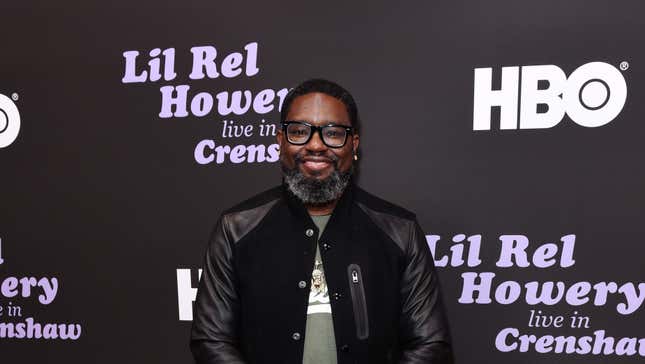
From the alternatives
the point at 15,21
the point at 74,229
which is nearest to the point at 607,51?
the point at 74,229

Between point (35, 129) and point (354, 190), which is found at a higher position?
point (35, 129)

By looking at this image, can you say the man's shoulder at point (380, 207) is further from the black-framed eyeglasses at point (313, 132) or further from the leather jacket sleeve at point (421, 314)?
the black-framed eyeglasses at point (313, 132)

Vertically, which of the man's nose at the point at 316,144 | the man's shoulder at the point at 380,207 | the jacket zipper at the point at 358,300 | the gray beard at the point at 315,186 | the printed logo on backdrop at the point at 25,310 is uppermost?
the man's nose at the point at 316,144

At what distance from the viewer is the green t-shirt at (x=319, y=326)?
6.01 ft

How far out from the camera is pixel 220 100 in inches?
94.3

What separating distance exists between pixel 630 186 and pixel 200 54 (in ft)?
5.75

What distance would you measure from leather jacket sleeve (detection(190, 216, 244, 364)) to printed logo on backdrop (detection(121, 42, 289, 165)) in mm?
544

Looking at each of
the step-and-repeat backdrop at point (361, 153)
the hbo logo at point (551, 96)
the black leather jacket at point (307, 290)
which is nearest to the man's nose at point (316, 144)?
the black leather jacket at point (307, 290)

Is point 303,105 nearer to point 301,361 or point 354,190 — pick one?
point 354,190

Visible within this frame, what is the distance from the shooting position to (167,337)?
2482 mm

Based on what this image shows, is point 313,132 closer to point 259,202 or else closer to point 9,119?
point 259,202

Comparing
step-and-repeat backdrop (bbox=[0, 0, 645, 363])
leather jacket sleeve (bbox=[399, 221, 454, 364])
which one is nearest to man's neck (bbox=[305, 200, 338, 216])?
leather jacket sleeve (bbox=[399, 221, 454, 364])

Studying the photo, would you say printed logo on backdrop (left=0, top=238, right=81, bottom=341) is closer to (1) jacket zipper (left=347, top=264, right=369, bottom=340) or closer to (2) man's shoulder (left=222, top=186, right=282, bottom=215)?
(2) man's shoulder (left=222, top=186, right=282, bottom=215)

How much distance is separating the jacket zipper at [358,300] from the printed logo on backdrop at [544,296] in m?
0.55
